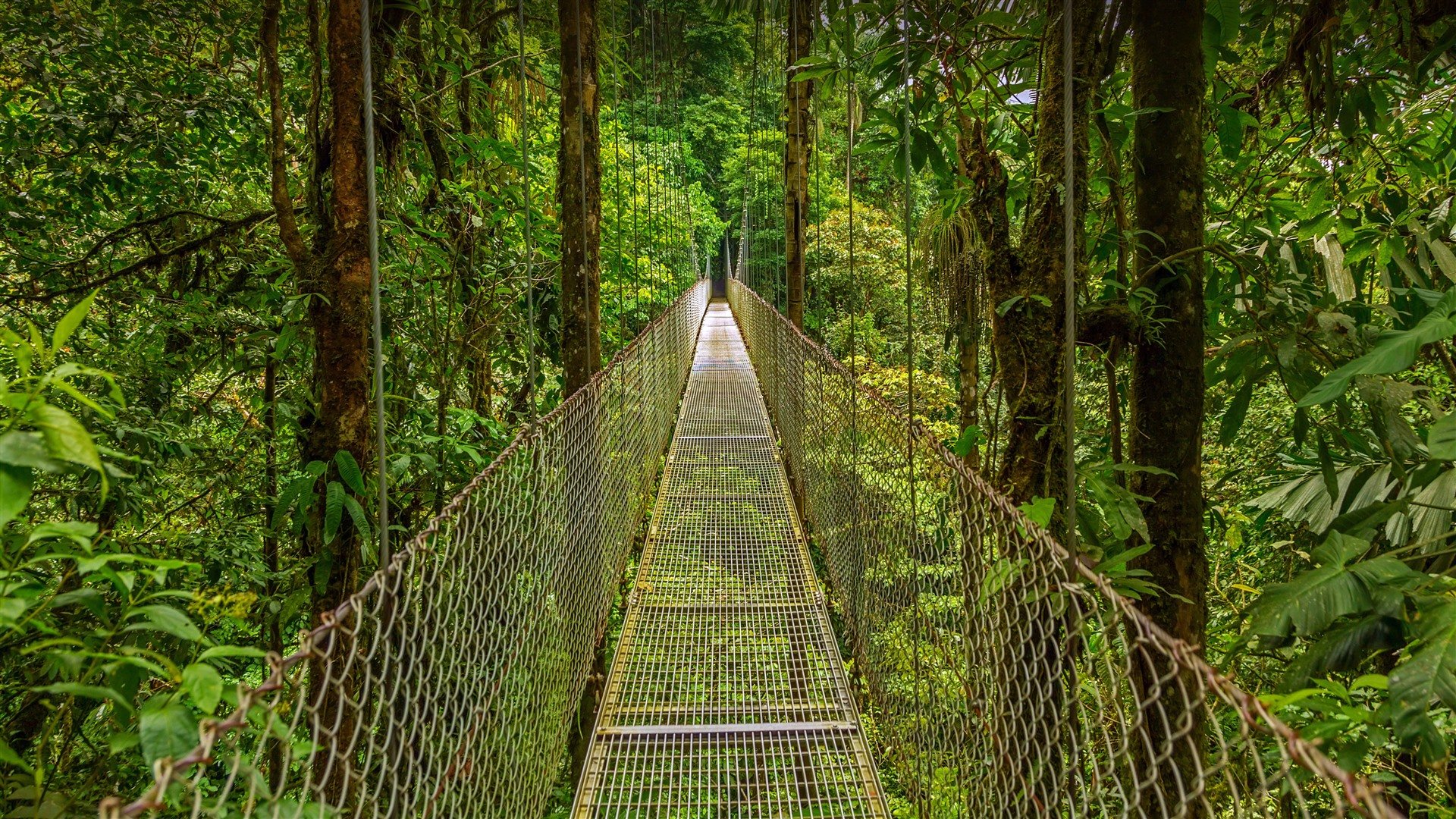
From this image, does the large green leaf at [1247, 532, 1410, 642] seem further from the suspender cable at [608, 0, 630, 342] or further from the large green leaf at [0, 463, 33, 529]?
the suspender cable at [608, 0, 630, 342]

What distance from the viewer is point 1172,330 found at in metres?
1.47

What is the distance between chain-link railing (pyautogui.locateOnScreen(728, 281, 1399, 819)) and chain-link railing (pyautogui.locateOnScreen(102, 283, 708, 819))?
0.71 meters

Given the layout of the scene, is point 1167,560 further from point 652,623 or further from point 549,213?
point 549,213

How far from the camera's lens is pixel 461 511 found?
1101 millimetres

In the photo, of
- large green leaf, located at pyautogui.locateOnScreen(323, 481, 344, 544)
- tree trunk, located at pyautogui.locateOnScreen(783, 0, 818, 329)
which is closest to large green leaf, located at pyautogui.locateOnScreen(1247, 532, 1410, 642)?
large green leaf, located at pyautogui.locateOnScreen(323, 481, 344, 544)

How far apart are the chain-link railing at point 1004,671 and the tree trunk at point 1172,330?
149mm

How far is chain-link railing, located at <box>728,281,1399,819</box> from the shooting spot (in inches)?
27.2

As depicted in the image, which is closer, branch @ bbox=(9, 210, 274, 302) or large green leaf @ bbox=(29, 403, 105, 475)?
large green leaf @ bbox=(29, 403, 105, 475)

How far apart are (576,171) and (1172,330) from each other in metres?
2.19

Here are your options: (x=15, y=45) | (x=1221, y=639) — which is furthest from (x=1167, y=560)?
(x=15, y=45)

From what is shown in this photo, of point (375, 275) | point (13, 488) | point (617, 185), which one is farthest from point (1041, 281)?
point (617, 185)

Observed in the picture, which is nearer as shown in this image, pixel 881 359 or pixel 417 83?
pixel 417 83

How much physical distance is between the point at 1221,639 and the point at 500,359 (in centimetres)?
274

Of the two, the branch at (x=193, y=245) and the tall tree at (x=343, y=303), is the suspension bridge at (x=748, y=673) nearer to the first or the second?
the tall tree at (x=343, y=303)
